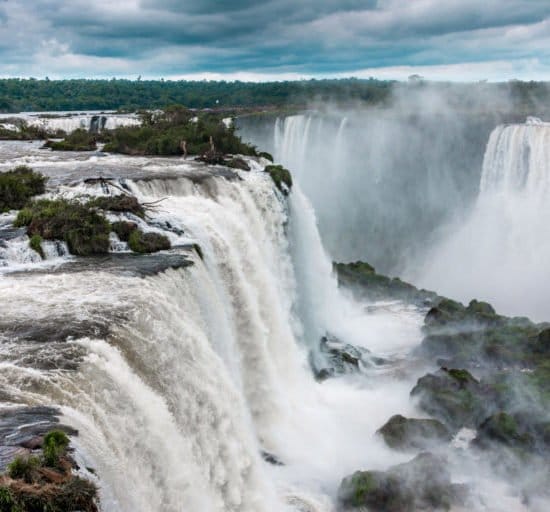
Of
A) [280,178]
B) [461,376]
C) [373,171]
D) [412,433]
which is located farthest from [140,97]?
[412,433]

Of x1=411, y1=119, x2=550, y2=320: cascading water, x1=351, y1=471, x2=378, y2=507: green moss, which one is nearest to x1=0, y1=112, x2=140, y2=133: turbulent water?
x1=411, y1=119, x2=550, y2=320: cascading water

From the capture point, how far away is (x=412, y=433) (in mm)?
13633

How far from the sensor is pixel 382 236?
38344 millimetres

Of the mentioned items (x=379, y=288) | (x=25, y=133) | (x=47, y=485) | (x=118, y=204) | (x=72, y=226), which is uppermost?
(x=25, y=133)

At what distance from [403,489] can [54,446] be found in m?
8.04

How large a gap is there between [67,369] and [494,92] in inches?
1937

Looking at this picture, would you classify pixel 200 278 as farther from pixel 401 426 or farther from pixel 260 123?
pixel 260 123

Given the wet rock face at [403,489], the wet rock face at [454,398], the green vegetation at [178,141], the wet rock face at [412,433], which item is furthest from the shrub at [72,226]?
the green vegetation at [178,141]

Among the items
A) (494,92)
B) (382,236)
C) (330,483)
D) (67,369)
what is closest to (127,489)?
(67,369)

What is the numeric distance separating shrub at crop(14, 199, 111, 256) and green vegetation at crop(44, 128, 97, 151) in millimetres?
13263

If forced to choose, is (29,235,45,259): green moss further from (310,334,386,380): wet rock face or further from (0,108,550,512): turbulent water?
(310,334,386,380): wet rock face

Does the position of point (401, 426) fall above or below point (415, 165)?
below

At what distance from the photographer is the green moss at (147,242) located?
1164 cm

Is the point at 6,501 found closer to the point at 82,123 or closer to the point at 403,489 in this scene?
the point at 403,489
